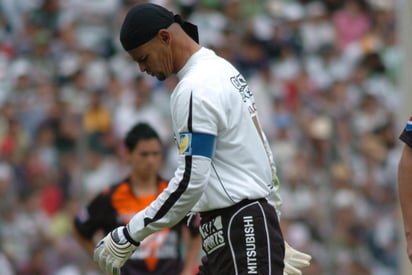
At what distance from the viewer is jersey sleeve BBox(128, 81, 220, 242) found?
6180 mm

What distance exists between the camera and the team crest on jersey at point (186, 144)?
6188 mm

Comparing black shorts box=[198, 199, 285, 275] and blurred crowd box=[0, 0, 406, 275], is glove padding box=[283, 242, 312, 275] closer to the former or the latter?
black shorts box=[198, 199, 285, 275]

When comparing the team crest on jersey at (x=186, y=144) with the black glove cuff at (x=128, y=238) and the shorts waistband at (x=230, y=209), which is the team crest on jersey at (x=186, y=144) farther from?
the black glove cuff at (x=128, y=238)

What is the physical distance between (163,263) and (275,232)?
2677 mm

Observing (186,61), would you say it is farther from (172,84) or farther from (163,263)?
(172,84)

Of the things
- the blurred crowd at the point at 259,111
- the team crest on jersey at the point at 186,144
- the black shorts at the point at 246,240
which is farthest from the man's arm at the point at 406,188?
the blurred crowd at the point at 259,111

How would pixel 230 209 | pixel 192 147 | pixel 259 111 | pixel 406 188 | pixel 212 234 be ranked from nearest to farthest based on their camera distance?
pixel 192 147 < pixel 406 188 < pixel 230 209 < pixel 212 234 < pixel 259 111

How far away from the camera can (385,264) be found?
15.8 meters

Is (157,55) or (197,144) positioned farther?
(157,55)

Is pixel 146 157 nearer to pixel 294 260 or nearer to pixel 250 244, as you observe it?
pixel 294 260

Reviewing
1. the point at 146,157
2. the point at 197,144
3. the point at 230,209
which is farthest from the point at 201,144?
the point at 146,157

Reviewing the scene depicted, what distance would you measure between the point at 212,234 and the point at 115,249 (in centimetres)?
56

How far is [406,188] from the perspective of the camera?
249 inches

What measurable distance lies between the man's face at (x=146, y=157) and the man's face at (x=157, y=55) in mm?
2615
